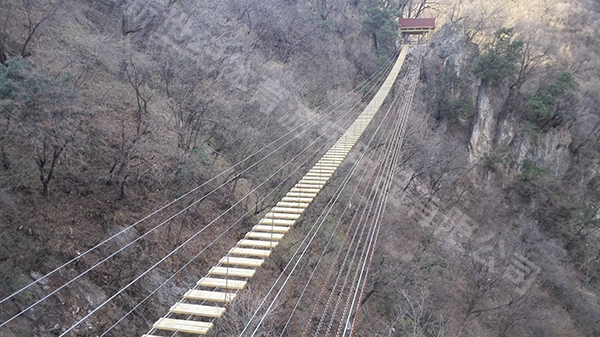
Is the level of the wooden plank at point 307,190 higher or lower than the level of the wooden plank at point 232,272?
higher

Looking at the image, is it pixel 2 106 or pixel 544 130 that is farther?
pixel 544 130

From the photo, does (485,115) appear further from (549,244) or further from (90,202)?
(90,202)

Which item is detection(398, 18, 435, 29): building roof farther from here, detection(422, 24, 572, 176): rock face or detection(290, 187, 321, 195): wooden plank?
detection(290, 187, 321, 195): wooden plank

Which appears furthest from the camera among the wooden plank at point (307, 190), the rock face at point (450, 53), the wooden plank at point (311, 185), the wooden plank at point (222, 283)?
the rock face at point (450, 53)

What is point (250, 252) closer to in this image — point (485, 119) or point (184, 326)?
point (184, 326)

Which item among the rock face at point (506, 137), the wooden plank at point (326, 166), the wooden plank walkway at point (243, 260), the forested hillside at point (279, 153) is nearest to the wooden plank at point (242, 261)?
the wooden plank walkway at point (243, 260)

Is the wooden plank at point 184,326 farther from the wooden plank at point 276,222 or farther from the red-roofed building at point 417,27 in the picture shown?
the red-roofed building at point 417,27

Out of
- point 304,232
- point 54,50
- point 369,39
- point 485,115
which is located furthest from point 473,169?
point 54,50
